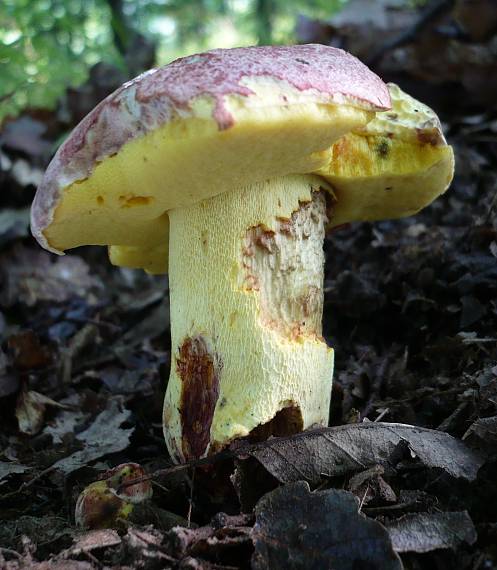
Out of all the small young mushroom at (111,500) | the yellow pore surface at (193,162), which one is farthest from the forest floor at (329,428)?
the yellow pore surface at (193,162)

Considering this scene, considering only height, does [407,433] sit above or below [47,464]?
above

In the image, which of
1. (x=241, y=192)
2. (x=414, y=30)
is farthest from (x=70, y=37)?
(x=241, y=192)

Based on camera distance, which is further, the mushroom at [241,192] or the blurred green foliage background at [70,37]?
the blurred green foliage background at [70,37]

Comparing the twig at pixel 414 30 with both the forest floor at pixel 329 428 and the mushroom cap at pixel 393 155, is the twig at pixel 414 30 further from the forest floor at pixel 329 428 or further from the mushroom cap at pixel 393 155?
the mushroom cap at pixel 393 155

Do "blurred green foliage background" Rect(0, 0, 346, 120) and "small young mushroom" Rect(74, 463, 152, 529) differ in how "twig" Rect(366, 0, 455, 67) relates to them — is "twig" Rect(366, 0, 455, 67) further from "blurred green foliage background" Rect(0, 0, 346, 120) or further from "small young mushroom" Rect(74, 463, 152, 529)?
"small young mushroom" Rect(74, 463, 152, 529)

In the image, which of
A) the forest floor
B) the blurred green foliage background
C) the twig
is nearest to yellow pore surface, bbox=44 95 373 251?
the forest floor

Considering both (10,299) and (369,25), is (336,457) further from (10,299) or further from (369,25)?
(369,25)

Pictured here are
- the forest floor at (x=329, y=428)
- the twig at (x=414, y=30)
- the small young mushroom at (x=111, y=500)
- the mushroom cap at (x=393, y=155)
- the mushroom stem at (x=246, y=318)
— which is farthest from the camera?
the twig at (x=414, y=30)

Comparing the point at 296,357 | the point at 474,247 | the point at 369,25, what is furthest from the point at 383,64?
the point at 296,357
